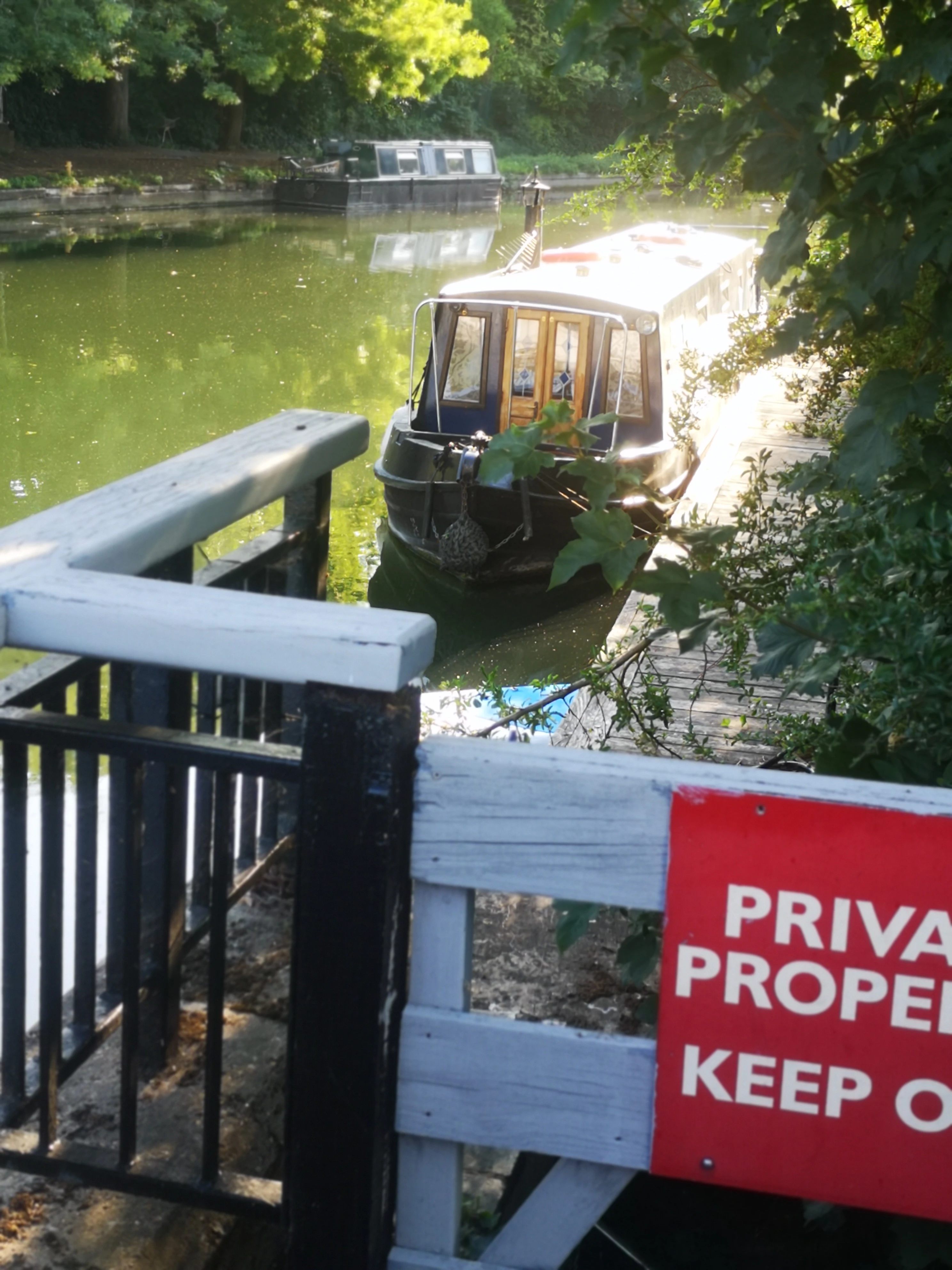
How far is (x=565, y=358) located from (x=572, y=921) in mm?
10899

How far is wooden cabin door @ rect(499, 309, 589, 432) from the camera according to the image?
487 inches

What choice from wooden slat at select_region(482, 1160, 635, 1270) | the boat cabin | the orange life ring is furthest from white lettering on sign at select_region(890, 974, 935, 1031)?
the orange life ring

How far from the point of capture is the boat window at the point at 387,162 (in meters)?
40.7

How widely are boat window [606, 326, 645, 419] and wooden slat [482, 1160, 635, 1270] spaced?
10.5 m

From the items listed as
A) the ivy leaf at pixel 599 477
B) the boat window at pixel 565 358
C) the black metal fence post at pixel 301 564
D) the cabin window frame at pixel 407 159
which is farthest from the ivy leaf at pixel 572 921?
the cabin window frame at pixel 407 159

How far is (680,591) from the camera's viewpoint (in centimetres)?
237

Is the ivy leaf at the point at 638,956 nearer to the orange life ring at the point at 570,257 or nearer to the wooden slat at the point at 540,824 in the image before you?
the wooden slat at the point at 540,824

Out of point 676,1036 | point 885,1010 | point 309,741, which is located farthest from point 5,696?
point 885,1010

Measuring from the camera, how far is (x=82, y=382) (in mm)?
17281

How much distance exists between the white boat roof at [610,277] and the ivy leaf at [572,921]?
408 inches

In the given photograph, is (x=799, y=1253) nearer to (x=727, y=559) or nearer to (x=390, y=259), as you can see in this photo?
(x=727, y=559)

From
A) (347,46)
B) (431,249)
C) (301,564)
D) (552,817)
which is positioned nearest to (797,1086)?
(552,817)

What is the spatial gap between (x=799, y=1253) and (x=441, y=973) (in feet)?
2.82

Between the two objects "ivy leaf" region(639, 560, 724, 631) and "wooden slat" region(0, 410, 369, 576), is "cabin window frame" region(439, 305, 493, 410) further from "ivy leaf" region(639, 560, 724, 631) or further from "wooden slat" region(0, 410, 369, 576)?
"ivy leaf" region(639, 560, 724, 631)
